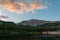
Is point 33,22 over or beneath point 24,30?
over

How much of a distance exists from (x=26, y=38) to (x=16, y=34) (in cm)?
40

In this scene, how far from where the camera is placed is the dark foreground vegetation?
376 centimetres

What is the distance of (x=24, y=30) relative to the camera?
3791mm

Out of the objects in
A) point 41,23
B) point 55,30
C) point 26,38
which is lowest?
point 26,38

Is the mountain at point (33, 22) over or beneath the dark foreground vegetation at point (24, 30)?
over

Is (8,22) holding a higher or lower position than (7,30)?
higher

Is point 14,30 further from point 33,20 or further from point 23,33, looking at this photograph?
point 33,20

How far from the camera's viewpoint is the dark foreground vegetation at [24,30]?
148 inches

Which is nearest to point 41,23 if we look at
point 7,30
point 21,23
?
point 21,23

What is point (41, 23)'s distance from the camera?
381cm

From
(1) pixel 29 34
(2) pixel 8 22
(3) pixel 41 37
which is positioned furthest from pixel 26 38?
(2) pixel 8 22

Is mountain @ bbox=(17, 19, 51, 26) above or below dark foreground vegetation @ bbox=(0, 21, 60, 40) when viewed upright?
above

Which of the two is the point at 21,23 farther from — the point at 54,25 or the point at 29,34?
the point at 54,25

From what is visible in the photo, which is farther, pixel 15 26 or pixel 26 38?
pixel 26 38
